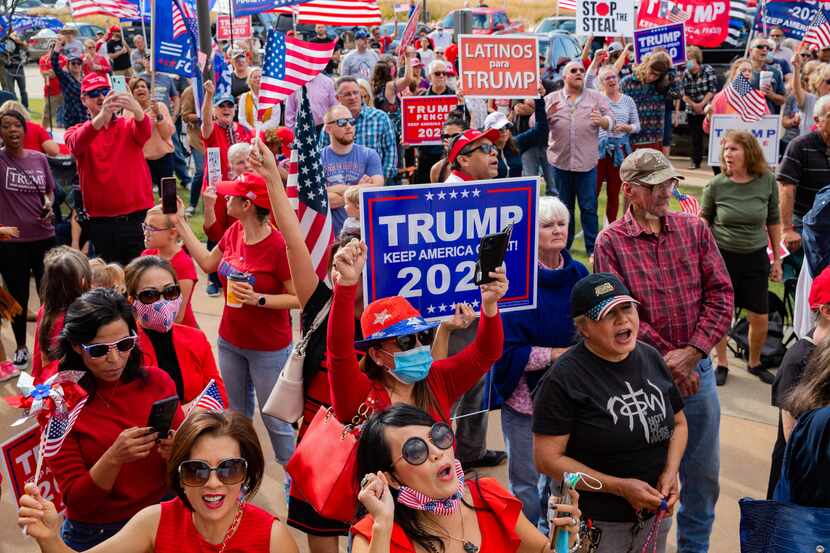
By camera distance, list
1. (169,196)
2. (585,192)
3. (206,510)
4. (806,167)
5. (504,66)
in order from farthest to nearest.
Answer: (585,192) < (504,66) < (806,167) < (169,196) < (206,510)

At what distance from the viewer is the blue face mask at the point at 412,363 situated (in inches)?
147

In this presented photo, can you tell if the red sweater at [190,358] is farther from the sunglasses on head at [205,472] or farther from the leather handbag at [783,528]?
the leather handbag at [783,528]

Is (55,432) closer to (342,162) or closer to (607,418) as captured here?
(607,418)

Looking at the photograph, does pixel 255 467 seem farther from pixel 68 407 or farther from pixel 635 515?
pixel 635 515

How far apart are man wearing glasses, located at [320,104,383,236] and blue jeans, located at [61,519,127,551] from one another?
181 inches

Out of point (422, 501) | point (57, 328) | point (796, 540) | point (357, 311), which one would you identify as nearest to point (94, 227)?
point (57, 328)

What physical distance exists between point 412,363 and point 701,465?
6.06 ft

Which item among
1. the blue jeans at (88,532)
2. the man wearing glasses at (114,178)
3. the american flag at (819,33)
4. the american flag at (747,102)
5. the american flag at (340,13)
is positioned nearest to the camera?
the blue jeans at (88,532)

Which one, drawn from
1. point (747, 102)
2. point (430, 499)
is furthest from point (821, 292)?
point (747, 102)

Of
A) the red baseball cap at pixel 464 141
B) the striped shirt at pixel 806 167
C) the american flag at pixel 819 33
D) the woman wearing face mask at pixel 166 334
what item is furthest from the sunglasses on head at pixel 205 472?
the american flag at pixel 819 33

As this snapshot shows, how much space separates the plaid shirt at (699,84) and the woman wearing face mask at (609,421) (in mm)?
13153

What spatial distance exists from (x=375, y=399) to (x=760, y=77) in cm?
1055

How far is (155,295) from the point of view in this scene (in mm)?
4621

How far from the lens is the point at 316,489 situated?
3.52 m
